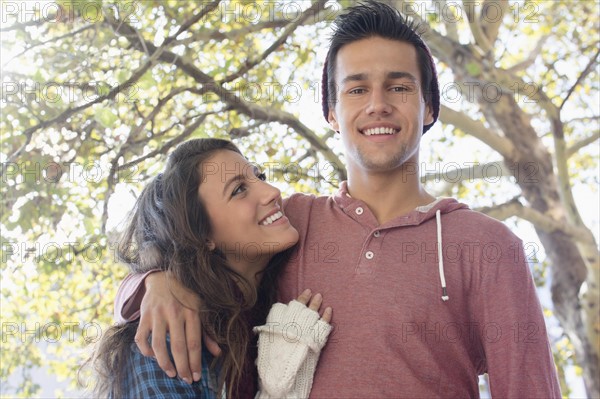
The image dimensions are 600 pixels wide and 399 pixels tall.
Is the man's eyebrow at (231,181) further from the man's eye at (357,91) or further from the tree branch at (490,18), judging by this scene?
the tree branch at (490,18)

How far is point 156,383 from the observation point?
1438mm

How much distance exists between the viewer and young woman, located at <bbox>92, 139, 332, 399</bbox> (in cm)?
150

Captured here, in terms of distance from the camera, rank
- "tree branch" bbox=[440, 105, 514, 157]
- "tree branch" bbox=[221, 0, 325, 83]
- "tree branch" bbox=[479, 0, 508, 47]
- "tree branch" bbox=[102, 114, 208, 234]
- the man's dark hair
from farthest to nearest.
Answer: "tree branch" bbox=[479, 0, 508, 47] → "tree branch" bbox=[440, 105, 514, 157] → "tree branch" bbox=[221, 0, 325, 83] → "tree branch" bbox=[102, 114, 208, 234] → the man's dark hair

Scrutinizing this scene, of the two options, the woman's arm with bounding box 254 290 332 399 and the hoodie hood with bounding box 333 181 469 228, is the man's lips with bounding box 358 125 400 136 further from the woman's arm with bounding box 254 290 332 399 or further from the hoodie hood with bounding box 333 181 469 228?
the woman's arm with bounding box 254 290 332 399

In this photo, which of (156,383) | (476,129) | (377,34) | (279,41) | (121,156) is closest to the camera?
(156,383)

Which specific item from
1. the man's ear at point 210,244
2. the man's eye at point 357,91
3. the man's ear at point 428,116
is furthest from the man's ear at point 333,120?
the man's ear at point 210,244

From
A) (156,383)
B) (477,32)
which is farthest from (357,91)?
(477,32)

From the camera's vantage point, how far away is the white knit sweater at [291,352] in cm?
148

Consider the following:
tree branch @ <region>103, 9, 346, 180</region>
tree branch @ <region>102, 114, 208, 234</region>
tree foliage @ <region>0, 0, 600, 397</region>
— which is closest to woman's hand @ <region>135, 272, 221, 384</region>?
tree foliage @ <region>0, 0, 600, 397</region>

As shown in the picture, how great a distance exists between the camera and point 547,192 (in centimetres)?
397

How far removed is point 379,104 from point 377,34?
26cm

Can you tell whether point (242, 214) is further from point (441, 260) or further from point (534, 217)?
point (534, 217)

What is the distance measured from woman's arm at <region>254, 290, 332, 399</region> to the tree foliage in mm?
1340

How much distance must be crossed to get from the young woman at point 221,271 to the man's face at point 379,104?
0.26 meters
